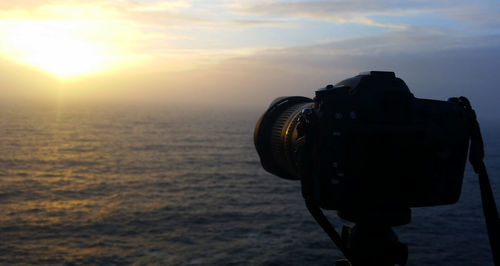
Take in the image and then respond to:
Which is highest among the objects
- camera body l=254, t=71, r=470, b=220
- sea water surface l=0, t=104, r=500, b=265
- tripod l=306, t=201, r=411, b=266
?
camera body l=254, t=71, r=470, b=220

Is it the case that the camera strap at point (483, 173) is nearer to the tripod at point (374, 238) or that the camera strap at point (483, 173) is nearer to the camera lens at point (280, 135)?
the tripod at point (374, 238)

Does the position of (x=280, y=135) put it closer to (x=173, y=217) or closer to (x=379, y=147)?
(x=379, y=147)

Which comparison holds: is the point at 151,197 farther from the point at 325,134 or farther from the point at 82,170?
the point at 325,134

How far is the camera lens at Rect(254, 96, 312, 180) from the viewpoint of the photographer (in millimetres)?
3007

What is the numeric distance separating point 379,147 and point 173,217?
46.7 meters

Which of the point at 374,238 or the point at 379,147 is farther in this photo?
the point at 374,238

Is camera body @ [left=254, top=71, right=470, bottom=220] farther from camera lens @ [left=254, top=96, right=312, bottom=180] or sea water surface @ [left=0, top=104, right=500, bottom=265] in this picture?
sea water surface @ [left=0, top=104, right=500, bottom=265]

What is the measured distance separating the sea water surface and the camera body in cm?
3512

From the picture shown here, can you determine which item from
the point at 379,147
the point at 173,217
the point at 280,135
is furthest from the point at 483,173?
the point at 173,217

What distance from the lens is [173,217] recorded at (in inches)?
1853

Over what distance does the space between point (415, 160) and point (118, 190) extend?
Result: 194ft

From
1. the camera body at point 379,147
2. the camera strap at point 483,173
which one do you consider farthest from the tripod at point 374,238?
the camera strap at point 483,173

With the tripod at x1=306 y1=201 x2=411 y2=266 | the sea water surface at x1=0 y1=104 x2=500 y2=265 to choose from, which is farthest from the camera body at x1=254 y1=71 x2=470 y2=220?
the sea water surface at x1=0 y1=104 x2=500 y2=265

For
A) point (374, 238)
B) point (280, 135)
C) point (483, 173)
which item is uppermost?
point (280, 135)
